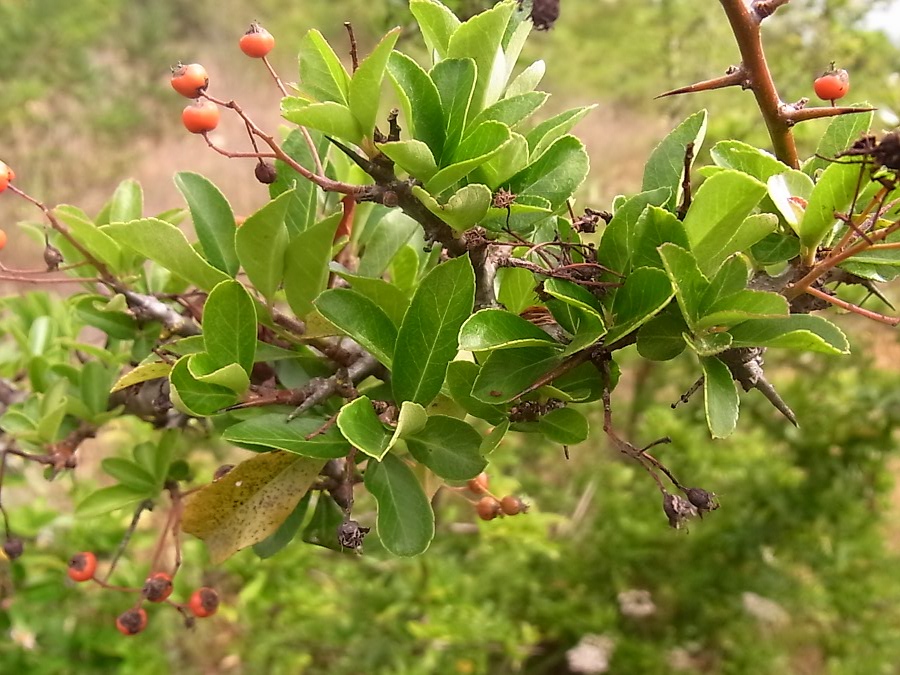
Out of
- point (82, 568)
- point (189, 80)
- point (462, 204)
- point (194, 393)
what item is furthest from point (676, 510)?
point (82, 568)

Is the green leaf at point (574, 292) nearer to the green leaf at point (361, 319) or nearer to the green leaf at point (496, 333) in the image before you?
the green leaf at point (496, 333)

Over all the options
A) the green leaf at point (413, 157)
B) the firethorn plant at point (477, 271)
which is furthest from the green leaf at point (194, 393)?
the green leaf at point (413, 157)

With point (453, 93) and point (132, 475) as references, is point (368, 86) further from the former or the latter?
point (132, 475)

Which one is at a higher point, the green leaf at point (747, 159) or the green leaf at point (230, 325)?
the green leaf at point (747, 159)

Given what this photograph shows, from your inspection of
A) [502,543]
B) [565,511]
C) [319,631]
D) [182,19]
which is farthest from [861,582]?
[182,19]

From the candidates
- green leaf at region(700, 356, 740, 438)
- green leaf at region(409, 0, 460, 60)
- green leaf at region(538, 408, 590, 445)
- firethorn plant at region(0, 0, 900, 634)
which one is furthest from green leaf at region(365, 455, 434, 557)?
green leaf at region(409, 0, 460, 60)

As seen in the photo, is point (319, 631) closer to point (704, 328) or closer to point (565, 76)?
point (704, 328)
